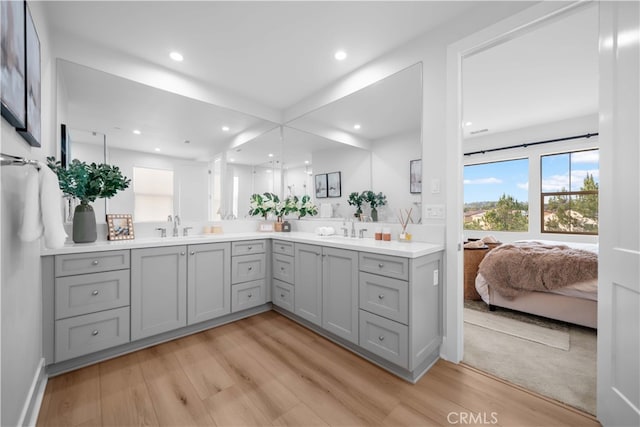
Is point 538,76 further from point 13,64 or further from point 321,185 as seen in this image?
point 13,64

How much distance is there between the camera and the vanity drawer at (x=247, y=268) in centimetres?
266

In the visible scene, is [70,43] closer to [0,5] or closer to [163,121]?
[163,121]

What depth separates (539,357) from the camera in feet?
6.59

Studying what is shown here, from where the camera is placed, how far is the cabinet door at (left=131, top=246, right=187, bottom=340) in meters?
2.09

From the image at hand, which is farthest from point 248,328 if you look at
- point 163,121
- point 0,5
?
point 0,5

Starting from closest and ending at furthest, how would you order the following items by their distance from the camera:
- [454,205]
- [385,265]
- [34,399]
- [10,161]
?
[10,161] < [34,399] < [385,265] < [454,205]

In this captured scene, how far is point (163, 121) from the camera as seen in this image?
2744mm

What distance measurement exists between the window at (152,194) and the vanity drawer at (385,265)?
2.03 m

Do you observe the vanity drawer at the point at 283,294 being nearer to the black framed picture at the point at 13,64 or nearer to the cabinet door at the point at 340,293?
the cabinet door at the point at 340,293

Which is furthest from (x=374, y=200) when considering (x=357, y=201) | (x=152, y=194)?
(x=152, y=194)

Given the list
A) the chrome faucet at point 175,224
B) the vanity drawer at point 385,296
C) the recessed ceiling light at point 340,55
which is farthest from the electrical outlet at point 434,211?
the chrome faucet at point 175,224

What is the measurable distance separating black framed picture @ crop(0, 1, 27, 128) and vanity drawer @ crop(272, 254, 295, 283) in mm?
2010

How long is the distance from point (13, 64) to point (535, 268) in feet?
12.8

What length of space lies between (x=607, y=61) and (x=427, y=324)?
1.79 metres
